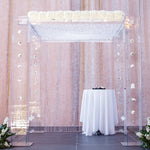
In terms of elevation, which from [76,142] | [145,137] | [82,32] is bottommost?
[76,142]

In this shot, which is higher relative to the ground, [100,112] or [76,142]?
[100,112]

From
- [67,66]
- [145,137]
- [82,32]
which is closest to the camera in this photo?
[145,137]

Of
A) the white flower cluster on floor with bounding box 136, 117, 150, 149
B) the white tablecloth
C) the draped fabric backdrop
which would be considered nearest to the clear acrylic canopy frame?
the white flower cluster on floor with bounding box 136, 117, 150, 149

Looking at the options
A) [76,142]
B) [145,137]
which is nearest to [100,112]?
[76,142]

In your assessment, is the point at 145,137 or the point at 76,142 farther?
the point at 76,142

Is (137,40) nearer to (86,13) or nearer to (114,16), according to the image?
(114,16)

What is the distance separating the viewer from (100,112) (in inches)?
142

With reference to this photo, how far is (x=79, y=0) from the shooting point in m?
4.77

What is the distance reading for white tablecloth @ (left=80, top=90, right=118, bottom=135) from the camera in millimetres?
3602

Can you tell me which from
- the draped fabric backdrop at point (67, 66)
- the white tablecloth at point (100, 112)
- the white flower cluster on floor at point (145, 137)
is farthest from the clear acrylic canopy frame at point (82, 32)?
the white tablecloth at point (100, 112)

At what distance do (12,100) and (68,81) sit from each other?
5.18 ft

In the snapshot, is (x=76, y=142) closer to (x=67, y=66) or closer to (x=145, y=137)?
(x=145, y=137)

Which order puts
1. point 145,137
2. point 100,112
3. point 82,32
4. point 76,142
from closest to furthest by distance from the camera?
point 145,137
point 76,142
point 100,112
point 82,32

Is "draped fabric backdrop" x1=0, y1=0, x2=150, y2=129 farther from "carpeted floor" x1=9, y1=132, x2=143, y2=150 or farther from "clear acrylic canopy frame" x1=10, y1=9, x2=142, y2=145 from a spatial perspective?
"carpeted floor" x1=9, y1=132, x2=143, y2=150
